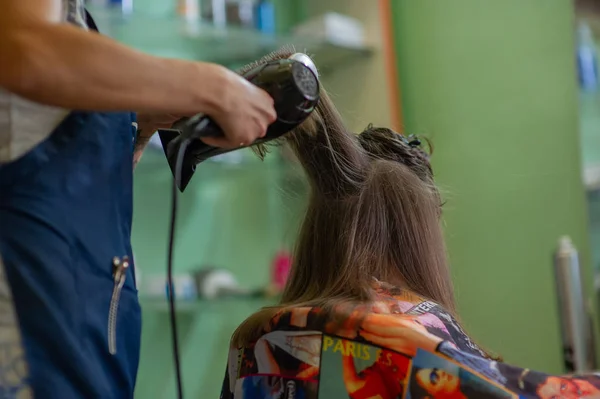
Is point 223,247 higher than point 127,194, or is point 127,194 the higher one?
point 127,194

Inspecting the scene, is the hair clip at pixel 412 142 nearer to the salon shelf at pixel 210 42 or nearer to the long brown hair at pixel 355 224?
the long brown hair at pixel 355 224

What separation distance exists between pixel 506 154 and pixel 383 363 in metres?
1.17

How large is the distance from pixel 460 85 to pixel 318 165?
1055mm

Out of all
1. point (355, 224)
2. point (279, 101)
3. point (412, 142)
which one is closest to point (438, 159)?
point (412, 142)

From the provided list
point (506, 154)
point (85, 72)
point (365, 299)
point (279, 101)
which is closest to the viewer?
point (85, 72)

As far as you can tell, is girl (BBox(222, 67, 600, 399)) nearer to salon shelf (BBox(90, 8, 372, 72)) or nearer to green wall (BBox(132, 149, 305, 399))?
green wall (BBox(132, 149, 305, 399))

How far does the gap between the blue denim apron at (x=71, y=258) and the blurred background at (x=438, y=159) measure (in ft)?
2.91

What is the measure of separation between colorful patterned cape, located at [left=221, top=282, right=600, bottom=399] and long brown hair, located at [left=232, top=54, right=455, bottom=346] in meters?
0.05

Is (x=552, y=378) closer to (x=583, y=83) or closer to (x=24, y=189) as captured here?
(x=24, y=189)

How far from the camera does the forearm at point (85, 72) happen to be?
1.79 ft

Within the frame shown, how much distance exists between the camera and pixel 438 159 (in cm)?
184

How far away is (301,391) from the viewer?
0.78 metres

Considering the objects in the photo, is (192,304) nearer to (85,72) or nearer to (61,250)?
(61,250)

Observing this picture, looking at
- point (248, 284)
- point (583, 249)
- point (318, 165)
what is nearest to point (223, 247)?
point (248, 284)
